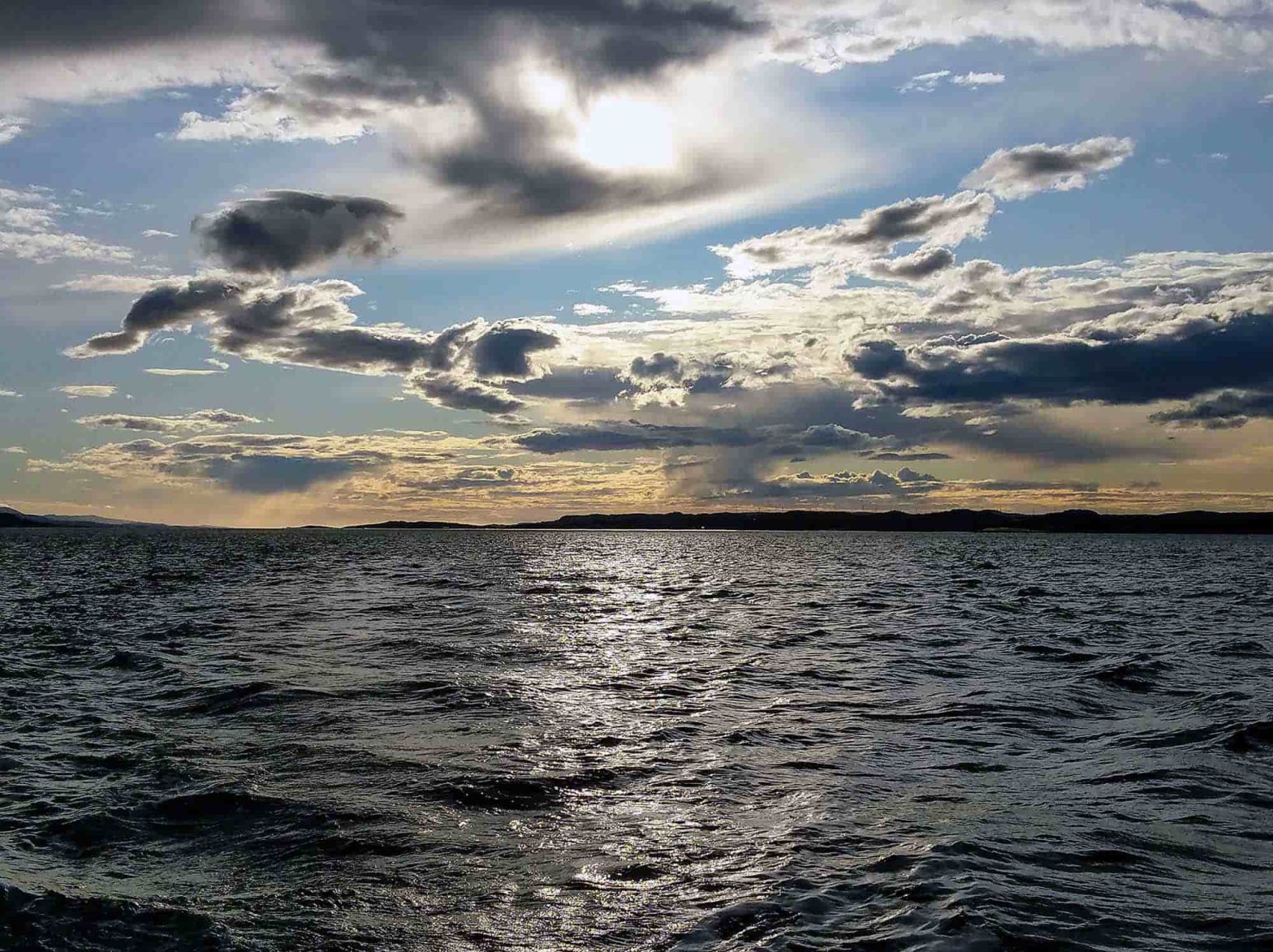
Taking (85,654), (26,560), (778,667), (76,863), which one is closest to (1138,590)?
(778,667)

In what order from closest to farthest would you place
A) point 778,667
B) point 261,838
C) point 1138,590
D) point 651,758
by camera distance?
point 261,838 < point 651,758 < point 778,667 < point 1138,590

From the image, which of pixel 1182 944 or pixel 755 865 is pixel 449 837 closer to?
pixel 755 865

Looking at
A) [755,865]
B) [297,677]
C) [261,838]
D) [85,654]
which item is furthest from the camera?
[85,654]

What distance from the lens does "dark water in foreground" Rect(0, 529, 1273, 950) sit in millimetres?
9391

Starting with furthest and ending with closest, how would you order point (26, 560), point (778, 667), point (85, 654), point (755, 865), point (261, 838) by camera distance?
1. point (26, 560)
2. point (85, 654)
3. point (778, 667)
4. point (261, 838)
5. point (755, 865)

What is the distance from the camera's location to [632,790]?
14078mm

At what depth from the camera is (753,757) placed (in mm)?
16078

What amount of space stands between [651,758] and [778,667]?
10.9 metres

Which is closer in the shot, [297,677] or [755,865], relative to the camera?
[755,865]

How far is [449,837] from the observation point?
11.9 meters

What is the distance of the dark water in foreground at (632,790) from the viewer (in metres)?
9.39

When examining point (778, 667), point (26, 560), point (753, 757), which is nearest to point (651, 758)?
point (753, 757)

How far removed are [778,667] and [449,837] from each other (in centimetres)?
1571

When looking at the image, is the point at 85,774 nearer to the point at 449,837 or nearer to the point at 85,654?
the point at 449,837
